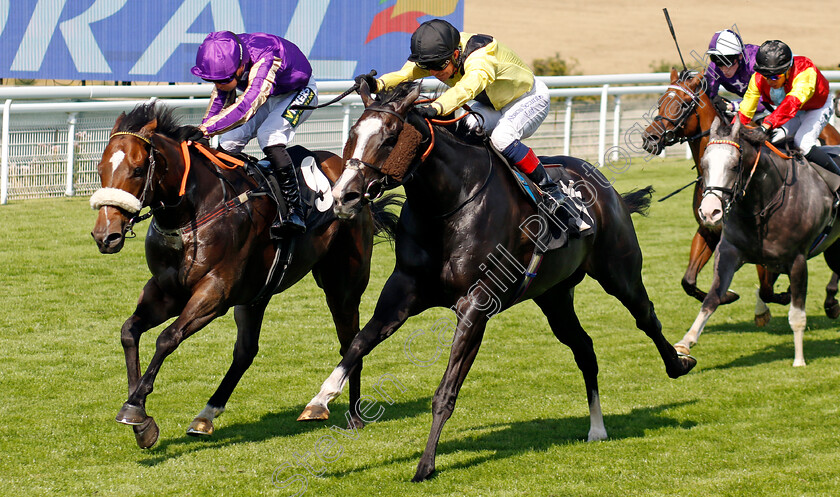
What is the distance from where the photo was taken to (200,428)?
5.29m

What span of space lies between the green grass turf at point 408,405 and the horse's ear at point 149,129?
1615 millimetres

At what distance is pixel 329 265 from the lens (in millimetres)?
5879

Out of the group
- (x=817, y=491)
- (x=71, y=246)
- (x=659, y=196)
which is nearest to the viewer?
(x=817, y=491)

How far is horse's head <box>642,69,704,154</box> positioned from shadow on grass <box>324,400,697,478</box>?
2692 millimetres

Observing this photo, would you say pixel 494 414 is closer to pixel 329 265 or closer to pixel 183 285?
pixel 329 265

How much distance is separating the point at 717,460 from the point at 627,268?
4.03 ft

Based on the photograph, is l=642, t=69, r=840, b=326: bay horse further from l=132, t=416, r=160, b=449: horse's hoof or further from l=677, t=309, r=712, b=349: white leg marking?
l=132, t=416, r=160, b=449: horse's hoof

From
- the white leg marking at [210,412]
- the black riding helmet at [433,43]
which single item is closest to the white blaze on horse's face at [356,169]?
the black riding helmet at [433,43]

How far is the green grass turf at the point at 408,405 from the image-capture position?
15.5 feet

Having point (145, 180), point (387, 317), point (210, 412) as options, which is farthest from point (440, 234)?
point (210, 412)

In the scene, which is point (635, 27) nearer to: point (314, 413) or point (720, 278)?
point (720, 278)

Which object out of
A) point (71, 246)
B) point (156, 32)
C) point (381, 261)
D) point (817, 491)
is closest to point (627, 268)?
point (817, 491)

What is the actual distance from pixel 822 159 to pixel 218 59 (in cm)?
486

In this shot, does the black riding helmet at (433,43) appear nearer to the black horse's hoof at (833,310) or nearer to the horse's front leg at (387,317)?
the horse's front leg at (387,317)
